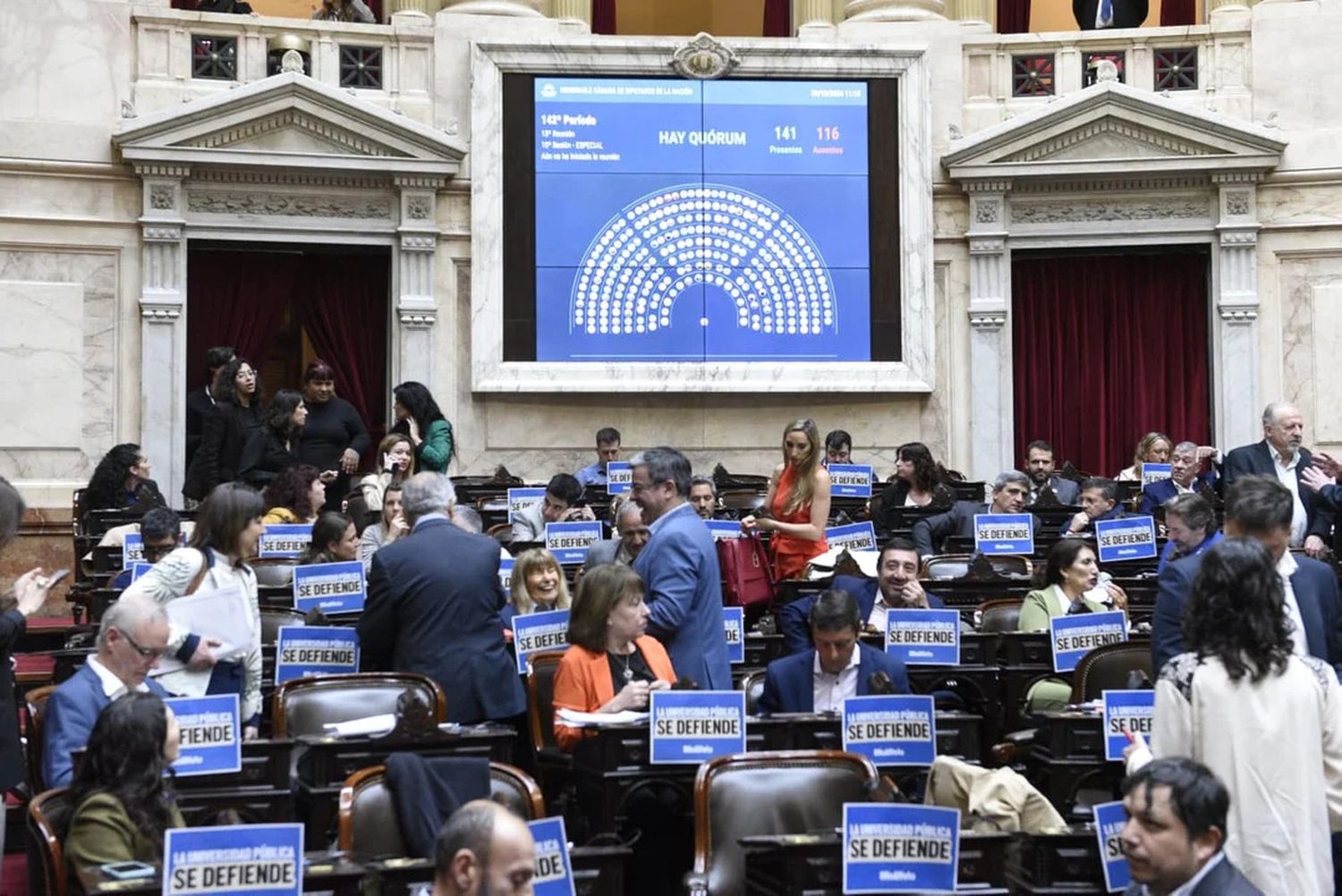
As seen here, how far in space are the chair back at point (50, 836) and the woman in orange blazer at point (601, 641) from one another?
1.93m

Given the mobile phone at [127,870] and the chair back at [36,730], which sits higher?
the chair back at [36,730]

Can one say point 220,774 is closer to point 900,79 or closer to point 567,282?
point 567,282

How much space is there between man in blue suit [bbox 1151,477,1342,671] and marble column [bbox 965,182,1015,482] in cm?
965

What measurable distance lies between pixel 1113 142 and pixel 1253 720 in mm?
11333

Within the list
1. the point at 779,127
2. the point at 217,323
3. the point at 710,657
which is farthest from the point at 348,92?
the point at 710,657

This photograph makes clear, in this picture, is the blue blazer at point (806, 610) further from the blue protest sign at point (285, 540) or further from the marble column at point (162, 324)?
the marble column at point (162, 324)

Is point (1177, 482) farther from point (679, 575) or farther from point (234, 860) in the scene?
point (234, 860)

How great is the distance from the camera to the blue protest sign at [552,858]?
5.03 metres

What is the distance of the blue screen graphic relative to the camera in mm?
15461

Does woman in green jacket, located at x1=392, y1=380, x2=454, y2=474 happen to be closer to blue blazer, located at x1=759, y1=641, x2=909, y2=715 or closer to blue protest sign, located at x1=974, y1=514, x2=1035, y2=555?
blue protest sign, located at x1=974, y1=514, x2=1035, y2=555

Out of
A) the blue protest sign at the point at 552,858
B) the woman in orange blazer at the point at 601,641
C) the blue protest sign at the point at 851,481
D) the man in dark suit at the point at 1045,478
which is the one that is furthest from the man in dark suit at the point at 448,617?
the man in dark suit at the point at 1045,478

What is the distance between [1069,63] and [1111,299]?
191cm

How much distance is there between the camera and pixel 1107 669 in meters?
7.58

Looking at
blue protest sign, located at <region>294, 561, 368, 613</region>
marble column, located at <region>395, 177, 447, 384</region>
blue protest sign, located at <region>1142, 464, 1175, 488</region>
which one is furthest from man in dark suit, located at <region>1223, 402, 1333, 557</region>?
marble column, located at <region>395, 177, 447, 384</region>
